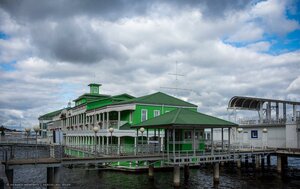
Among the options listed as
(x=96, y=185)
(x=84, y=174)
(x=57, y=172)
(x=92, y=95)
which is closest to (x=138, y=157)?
(x=96, y=185)

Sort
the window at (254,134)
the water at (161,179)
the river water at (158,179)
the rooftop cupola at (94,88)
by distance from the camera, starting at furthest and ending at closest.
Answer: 1. the rooftop cupola at (94,88)
2. the window at (254,134)
3. the water at (161,179)
4. the river water at (158,179)

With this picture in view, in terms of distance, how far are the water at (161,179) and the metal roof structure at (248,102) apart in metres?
10.8

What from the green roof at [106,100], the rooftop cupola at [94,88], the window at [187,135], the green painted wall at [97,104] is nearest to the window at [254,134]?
the window at [187,135]

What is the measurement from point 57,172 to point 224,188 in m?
14.8

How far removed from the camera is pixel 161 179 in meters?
32.3

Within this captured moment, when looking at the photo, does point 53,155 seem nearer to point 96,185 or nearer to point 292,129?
point 96,185

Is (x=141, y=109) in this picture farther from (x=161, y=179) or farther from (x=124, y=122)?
(x=161, y=179)

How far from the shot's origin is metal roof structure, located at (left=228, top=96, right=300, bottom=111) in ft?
153

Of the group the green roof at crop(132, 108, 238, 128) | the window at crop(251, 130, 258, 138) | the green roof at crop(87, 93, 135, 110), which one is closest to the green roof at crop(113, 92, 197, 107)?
the green roof at crop(87, 93, 135, 110)

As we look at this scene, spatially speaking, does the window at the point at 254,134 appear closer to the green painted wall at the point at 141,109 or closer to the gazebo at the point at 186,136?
the green painted wall at the point at 141,109

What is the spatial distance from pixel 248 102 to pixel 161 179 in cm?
2371

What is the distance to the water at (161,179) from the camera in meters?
29.5

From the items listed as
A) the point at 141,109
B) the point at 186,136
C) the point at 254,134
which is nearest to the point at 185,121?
the point at 186,136

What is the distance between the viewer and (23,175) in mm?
37281
